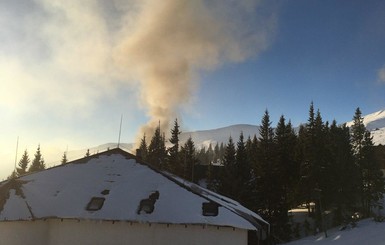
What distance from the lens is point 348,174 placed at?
47875 mm

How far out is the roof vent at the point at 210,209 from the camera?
19750 mm

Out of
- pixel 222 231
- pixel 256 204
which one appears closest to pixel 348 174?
pixel 256 204

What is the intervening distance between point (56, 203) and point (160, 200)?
591cm

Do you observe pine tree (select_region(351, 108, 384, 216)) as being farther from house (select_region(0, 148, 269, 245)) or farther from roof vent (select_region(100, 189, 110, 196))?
roof vent (select_region(100, 189, 110, 196))

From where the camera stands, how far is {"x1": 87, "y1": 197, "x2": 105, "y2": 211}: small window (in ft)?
66.1

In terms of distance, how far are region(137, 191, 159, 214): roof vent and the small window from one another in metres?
2.29

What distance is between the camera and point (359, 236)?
32.2 metres

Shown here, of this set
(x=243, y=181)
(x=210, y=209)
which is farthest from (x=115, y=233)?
(x=243, y=181)

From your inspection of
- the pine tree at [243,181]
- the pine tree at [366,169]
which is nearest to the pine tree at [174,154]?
the pine tree at [243,181]

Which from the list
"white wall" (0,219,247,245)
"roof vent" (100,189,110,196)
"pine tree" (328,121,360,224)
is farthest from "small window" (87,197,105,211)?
"pine tree" (328,121,360,224)

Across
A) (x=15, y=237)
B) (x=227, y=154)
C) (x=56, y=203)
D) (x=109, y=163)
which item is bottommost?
(x=15, y=237)

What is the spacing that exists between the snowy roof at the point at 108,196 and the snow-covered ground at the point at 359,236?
Result: 45.3 ft

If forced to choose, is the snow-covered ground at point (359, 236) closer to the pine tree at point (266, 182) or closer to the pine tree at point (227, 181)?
the pine tree at point (266, 182)

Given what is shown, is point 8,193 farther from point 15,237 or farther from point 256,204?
point 256,204
